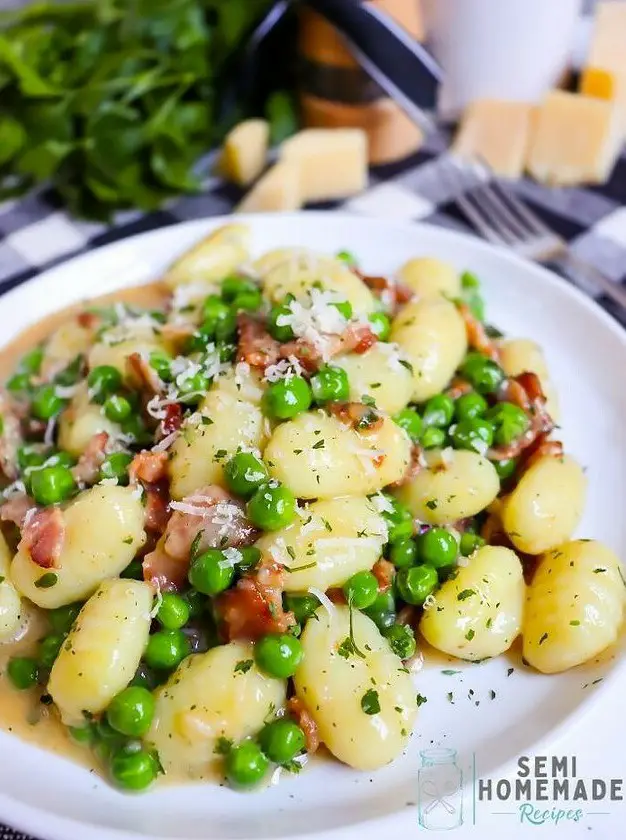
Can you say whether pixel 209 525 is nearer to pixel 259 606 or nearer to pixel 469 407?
pixel 259 606

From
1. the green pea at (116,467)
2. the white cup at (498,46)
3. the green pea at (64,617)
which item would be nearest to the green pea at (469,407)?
the green pea at (116,467)

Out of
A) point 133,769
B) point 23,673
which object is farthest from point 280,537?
point 23,673

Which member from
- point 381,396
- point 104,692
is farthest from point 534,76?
point 104,692

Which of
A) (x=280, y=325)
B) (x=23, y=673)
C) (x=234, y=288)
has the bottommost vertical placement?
(x=23, y=673)

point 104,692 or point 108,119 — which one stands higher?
point 108,119

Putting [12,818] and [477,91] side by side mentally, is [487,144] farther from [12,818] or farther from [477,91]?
[12,818]

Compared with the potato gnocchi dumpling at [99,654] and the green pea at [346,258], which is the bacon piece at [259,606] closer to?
the potato gnocchi dumpling at [99,654]
